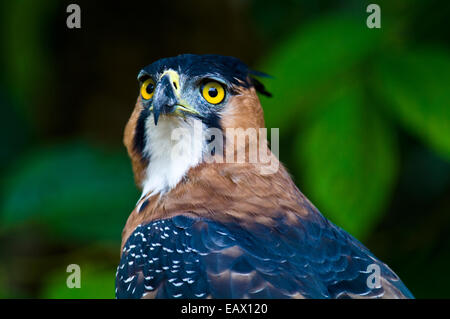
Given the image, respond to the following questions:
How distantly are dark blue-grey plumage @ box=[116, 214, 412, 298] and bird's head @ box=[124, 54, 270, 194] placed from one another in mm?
373

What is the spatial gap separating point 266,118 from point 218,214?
90 cm

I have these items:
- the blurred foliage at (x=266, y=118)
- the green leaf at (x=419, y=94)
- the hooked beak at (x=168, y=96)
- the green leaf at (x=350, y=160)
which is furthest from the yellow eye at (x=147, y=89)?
the green leaf at (x=419, y=94)

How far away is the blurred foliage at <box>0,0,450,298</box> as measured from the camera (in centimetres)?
309

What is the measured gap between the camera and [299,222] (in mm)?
2488

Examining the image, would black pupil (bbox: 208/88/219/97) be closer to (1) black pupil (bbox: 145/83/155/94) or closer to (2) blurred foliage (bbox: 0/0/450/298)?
(1) black pupil (bbox: 145/83/155/94)

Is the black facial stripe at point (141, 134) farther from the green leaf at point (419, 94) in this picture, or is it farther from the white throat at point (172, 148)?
the green leaf at point (419, 94)

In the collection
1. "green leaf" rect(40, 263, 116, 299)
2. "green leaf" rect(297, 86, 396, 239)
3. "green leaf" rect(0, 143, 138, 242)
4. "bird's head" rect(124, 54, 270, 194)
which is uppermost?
"bird's head" rect(124, 54, 270, 194)

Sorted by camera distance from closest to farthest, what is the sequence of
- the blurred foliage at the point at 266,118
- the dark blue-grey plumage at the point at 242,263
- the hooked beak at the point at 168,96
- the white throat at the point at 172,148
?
the dark blue-grey plumage at the point at 242,263
the hooked beak at the point at 168,96
the white throat at the point at 172,148
the blurred foliage at the point at 266,118

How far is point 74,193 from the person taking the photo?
398cm

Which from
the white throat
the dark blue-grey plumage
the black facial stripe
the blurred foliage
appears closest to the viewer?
the dark blue-grey plumage

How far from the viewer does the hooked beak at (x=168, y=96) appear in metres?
2.49

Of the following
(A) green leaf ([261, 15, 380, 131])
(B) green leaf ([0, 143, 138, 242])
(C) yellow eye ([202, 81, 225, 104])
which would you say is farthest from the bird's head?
(B) green leaf ([0, 143, 138, 242])

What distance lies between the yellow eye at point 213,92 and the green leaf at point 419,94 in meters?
0.90
